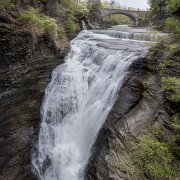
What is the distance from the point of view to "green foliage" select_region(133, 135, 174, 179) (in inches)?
272

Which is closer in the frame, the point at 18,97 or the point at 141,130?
the point at 141,130

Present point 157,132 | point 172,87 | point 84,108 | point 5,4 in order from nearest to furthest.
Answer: point 157,132
point 172,87
point 84,108
point 5,4

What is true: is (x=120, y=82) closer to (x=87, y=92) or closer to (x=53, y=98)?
(x=87, y=92)

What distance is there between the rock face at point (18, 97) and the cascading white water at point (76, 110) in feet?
1.48

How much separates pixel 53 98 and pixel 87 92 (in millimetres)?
1684

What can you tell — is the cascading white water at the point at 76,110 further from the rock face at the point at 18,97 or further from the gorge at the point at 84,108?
the rock face at the point at 18,97

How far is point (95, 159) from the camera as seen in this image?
8305 millimetres

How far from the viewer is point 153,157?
729 cm

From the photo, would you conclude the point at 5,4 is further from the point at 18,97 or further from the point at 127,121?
the point at 127,121

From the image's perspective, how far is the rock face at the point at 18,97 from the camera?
9.73 meters

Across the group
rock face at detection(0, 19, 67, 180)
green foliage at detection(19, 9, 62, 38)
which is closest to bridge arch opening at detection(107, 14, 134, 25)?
green foliage at detection(19, 9, 62, 38)

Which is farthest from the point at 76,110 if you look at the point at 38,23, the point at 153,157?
the point at 38,23

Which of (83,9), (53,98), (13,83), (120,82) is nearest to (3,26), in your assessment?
(13,83)

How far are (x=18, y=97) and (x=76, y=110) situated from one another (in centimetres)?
272
